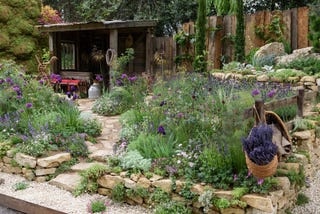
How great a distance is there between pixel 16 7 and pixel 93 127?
29.6 ft

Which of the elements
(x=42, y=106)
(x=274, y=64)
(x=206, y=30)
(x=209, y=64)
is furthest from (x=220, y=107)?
(x=206, y=30)

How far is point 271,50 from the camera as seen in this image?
374 inches

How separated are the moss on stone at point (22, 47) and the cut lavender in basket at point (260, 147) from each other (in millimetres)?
11272

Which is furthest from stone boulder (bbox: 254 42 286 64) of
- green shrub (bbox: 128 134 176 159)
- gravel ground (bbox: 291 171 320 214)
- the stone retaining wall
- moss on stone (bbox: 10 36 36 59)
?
moss on stone (bbox: 10 36 36 59)

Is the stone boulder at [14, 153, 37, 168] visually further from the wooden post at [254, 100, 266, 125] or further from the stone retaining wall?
the wooden post at [254, 100, 266, 125]

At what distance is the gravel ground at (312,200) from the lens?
397cm

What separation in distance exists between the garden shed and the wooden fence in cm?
68

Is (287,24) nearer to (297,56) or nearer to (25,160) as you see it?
(297,56)

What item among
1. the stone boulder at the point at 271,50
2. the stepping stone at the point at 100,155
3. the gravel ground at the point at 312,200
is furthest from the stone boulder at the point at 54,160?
the stone boulder at the point at 271,50

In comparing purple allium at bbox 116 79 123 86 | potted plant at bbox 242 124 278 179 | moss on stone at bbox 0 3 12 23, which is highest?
moss on stone at bbox 0 3 12 23

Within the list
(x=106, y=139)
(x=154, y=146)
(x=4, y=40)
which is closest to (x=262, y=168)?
(x=154, y=146)

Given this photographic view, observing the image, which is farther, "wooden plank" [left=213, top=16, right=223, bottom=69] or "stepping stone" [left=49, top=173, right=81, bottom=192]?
"wooden plank" [left=213, top=16, right=223, bottom=69]

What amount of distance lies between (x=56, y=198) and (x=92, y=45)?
385 inches

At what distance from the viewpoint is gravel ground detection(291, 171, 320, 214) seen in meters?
3.97
